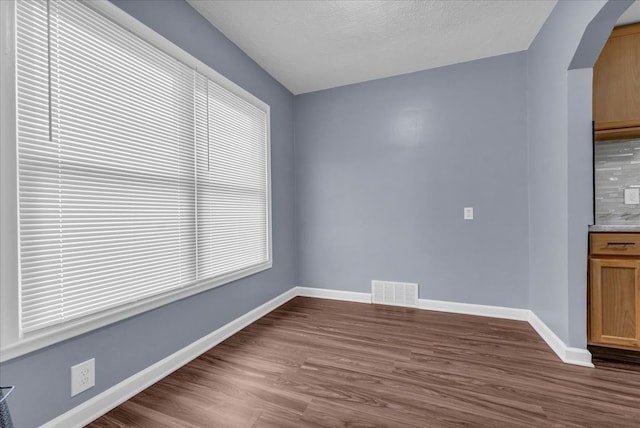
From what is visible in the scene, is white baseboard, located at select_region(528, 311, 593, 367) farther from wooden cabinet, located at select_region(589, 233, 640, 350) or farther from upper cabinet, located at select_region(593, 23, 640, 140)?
upper cabinet, located at select_region(593, 23, 640, 140)

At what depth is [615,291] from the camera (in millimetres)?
1910

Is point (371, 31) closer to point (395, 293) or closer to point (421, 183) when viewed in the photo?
point (421, 183)

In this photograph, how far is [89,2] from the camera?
57.1 inches

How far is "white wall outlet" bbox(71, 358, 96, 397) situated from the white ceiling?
4.20m

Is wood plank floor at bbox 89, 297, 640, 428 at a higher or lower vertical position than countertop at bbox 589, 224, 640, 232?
lower

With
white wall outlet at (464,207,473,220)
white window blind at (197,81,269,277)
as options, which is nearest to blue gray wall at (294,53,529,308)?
white wall outlet at (464,207,473,220)

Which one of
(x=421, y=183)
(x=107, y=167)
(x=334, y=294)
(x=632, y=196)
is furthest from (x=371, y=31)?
(x=334, y=294)

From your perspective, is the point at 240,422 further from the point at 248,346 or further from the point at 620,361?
the point at 620,361

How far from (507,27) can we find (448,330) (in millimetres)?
2719

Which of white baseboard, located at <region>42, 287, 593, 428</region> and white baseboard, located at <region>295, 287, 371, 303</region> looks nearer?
white baseboard, located at <region>42, 287, 593, 428</region>

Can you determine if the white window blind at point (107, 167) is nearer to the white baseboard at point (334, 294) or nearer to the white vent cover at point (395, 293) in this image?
the white baseboard at point (334, 294)

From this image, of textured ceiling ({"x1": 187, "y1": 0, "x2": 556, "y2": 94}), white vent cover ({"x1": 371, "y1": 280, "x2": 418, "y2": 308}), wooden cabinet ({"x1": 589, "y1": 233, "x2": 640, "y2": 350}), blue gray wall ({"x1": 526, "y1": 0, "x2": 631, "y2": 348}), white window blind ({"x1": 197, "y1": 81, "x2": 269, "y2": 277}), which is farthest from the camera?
white vent cover ({"x1": 371, "y1": 280, "x2": 418, "y2": 308})

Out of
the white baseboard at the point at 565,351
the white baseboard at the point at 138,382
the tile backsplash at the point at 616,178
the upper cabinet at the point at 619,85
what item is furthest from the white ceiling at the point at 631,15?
the white baseboard at the point at 138,382

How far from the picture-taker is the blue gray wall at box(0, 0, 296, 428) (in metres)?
1.26
